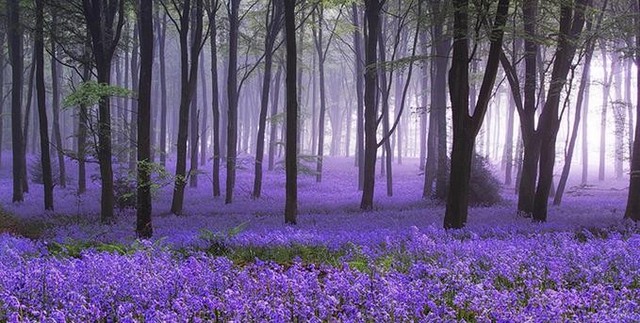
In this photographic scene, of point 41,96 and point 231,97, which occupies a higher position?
point 231,97

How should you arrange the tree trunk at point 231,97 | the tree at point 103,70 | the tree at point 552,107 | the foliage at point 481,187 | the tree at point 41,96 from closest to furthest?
the tree at point 552,107 < the tree at point 103,70 < the tree at point 41,96 < the foliage at point 481,187 < the tree trunk at point 231,97

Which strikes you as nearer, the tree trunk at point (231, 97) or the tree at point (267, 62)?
the tree trunk at point (231, 97)

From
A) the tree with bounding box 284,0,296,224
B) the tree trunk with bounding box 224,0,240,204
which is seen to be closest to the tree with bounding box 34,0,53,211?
the tree trunk with bounding box 224,0,240,204

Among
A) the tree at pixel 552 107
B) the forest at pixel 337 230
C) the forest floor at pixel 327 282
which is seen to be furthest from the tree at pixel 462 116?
the tree at pixel 552 107

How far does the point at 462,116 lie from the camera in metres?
11.2

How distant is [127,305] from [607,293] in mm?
3494

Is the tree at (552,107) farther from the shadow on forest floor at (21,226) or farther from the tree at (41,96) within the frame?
the tree at (41,96)

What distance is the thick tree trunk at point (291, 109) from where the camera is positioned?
43.2ft

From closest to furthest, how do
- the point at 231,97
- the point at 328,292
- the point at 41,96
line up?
the point at 328,292
the point at 41,96
the point at 231,97

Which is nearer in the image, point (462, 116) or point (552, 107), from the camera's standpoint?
point (462, 116)

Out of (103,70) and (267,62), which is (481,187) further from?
(103,70)

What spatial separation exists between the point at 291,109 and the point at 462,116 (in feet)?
14.3

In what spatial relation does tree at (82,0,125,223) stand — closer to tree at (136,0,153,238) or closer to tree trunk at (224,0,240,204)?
tree at (136,0,153,238)

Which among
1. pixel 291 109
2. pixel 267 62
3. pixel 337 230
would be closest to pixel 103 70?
pixel 291 109
